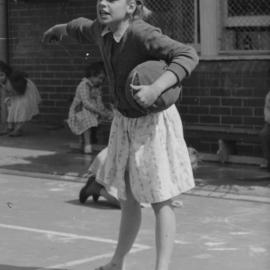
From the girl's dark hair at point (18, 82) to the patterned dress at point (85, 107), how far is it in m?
1.80

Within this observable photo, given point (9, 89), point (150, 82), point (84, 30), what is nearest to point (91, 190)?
point (84, 30)

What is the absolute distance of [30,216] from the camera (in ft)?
24.8

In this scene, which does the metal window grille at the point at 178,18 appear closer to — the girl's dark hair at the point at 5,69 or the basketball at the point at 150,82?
the girl's dark hair at the point at 5,69

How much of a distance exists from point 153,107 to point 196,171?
5086 millimetres

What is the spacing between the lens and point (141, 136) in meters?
5.10

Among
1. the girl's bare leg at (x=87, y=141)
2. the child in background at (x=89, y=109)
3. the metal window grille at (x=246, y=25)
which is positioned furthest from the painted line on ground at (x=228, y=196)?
the child in background at (x=89, y=109)

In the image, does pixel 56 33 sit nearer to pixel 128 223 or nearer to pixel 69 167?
pixel 128 223

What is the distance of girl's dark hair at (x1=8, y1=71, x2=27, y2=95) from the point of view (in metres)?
13.1

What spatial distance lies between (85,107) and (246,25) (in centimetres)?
239

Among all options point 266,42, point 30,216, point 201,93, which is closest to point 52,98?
point 201,93

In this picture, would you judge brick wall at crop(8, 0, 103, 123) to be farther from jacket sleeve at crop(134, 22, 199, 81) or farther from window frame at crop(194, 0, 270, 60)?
jacket sleeve at crop(134, 22, 199, 81)

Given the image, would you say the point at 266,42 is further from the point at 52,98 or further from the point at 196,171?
the point at 52,98

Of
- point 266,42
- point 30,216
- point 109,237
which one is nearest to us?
point 109,237

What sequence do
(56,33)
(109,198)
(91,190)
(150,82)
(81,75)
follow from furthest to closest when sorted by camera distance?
(81,75)
(91,190)
(109,198)
(56,33)
(150,82)
